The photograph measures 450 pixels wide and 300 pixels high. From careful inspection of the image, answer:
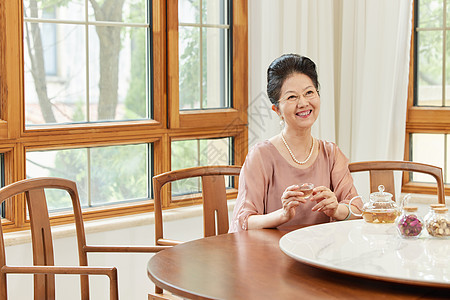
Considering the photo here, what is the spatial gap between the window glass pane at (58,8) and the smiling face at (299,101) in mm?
1164

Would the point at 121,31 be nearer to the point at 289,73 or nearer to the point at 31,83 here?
the point at 31,83

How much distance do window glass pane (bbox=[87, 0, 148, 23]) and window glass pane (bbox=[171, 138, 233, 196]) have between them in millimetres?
692

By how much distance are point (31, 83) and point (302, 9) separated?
154 cm

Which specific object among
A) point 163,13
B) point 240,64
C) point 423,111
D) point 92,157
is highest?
point 163,13

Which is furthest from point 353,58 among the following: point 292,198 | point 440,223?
point 440,223

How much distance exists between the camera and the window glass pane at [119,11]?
3.20 m

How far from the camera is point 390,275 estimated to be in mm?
1559

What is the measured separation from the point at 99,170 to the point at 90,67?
513 mm

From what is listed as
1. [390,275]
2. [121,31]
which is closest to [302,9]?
[121,31]

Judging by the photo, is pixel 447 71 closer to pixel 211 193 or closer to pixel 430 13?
pixel 430 13

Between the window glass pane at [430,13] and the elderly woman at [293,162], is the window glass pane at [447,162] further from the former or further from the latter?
the elderly woman at [293,162]

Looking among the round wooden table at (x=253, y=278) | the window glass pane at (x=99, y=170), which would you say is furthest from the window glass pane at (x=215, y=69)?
the round wooden table at (x=253, y=278)

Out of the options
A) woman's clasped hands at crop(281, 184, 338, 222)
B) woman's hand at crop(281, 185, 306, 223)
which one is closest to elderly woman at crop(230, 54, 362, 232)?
woman's clasped hands at crop(281, 184, 338, 222)

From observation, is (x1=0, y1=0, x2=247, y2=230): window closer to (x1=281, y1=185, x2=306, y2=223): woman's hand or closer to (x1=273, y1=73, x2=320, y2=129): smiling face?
(x1=273, y1=73, x2=320, y2=129): smiling face
